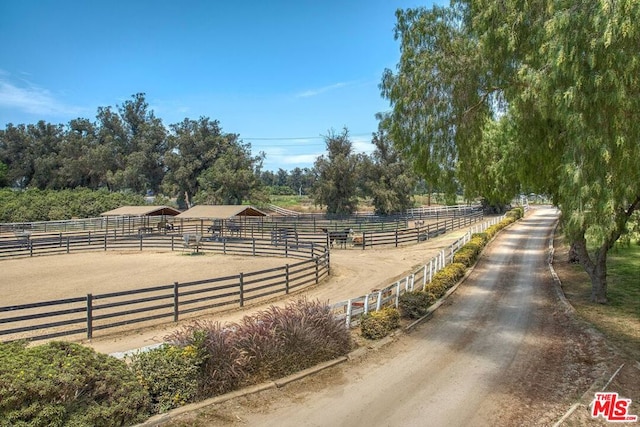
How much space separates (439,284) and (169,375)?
35.5 ft

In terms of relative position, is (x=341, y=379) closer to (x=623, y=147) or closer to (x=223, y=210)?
(x=623, y=147)

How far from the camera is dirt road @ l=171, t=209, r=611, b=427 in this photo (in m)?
6.60

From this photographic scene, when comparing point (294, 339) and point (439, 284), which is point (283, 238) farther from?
point (294, 339)

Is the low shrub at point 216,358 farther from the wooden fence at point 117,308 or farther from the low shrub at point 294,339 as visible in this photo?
the wooden fence at point 117,308

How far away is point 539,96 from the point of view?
830cm

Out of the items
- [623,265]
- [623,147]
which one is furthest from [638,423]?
[623,265]

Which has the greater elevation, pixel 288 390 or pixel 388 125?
pixel 388 125

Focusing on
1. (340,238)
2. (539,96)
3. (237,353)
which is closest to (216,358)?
(237,353)

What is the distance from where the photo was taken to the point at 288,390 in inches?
299

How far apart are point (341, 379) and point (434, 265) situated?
1121 cm

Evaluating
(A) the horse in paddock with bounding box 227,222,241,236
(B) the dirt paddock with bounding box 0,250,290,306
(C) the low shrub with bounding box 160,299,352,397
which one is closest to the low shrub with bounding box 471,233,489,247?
(B) the dirt paddock with bounding box 0,250,290,306

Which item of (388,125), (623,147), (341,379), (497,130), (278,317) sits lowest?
(341,379)

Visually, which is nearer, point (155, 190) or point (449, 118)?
point (449, 118)

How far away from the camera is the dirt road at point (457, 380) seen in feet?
21.7
